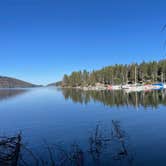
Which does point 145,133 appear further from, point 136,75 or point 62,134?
point 136,75

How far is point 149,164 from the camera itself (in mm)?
12938

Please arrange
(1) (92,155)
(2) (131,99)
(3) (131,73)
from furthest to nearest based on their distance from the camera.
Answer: (3) (131,73) < (2) (131,99) < (1) (92,155)

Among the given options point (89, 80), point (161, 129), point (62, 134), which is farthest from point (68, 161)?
point (89, 80)

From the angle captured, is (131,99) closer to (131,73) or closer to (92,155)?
(92,155)

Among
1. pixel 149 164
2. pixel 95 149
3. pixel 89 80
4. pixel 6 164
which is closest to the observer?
pixel 6 164

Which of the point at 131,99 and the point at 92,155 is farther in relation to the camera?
the point at 131,99

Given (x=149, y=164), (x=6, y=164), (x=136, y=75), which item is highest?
(x=136, y=75)

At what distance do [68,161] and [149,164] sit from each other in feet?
14.5

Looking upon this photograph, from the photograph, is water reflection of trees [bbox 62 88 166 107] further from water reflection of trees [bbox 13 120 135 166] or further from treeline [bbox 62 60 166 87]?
treeline [bbox 62 60 166 87]

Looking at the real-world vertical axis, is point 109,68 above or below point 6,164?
above

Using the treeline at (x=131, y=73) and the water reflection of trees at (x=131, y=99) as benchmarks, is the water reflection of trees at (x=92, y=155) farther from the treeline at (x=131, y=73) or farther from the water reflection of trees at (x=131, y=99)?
the treeline at (x=131, y=73)

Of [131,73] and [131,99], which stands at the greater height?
[131,73]

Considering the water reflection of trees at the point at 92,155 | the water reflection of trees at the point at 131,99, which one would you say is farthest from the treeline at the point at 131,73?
the water reflection of trees at the point at 92,155

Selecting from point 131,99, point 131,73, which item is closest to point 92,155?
point 131,99
